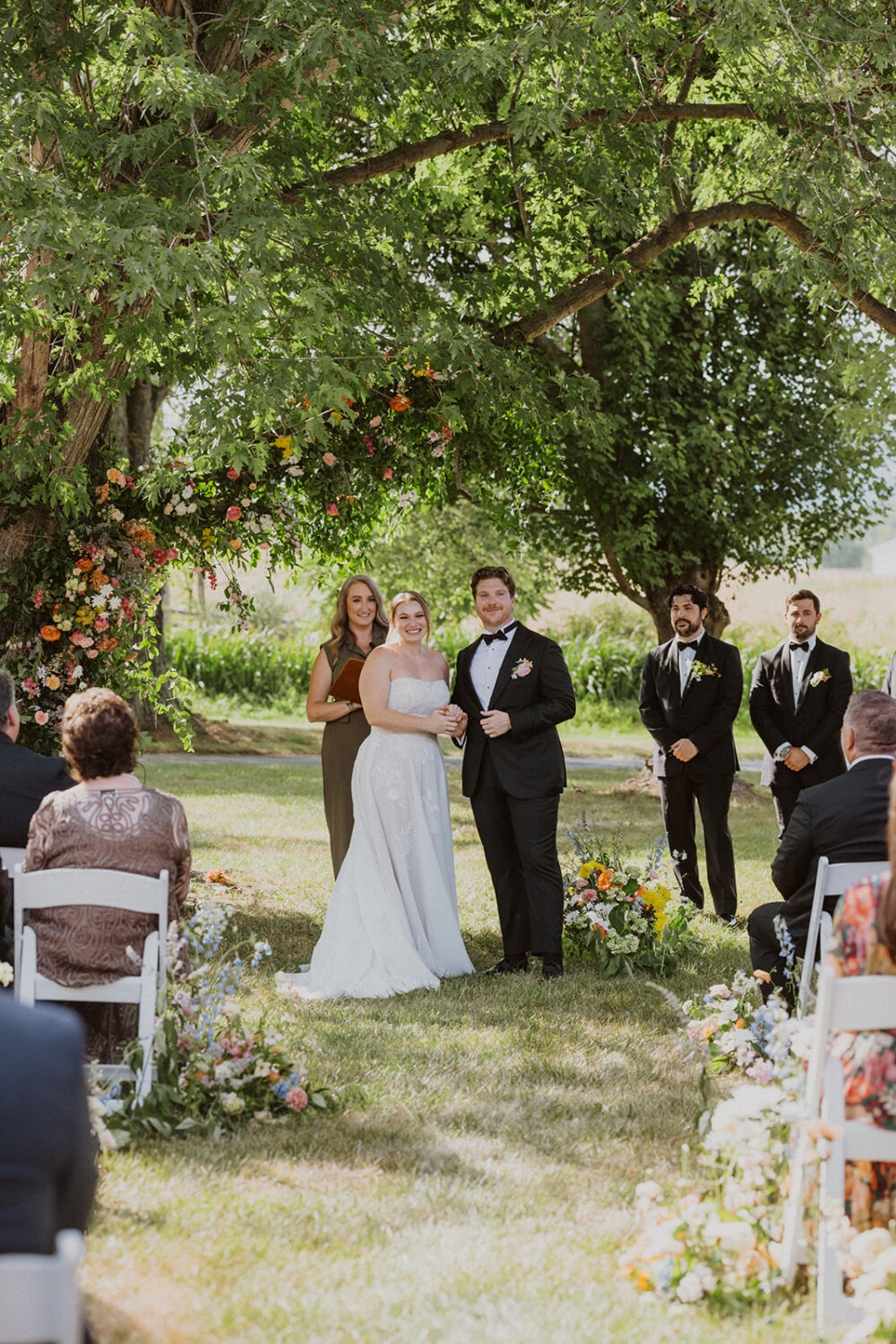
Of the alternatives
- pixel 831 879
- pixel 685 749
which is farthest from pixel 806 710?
pixel 831 879

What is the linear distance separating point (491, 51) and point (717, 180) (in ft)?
16.3

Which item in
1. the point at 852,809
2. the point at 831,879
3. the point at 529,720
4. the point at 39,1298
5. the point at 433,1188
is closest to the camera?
the point at 39,1298

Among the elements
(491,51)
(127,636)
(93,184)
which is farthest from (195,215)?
(127,636)

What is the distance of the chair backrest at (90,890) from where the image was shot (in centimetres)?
449

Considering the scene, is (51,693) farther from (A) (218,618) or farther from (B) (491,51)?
(A) (218,618)

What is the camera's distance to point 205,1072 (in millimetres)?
4703

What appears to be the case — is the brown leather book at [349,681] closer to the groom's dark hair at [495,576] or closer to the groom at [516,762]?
the groom at [516,762]

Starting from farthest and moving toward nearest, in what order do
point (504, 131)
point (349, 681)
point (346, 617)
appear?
point (504, 131)
point (346, 617)
point (349, 681)

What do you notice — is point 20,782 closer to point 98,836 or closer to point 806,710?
point 98,836

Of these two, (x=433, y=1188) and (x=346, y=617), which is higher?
(x=346, y=617)

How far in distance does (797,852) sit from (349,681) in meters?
3.49

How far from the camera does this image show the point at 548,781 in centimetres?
741

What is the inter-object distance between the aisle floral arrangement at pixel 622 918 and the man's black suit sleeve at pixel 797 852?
2.15 m

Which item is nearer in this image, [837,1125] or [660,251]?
[837,1125]
